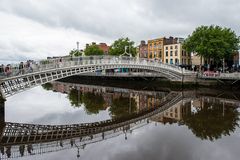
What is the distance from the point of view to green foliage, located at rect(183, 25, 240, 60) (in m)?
32.2

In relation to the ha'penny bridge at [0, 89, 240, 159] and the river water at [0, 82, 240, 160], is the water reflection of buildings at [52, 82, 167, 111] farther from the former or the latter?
the ha'penny bridge at [0, 89, 240, 159]

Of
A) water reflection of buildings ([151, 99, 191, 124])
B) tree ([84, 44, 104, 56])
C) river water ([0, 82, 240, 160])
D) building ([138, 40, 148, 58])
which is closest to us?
river water ([0, 82, 240, 160])

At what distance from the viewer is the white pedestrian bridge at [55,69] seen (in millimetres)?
14849

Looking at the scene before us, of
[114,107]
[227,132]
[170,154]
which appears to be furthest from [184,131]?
[114,107]

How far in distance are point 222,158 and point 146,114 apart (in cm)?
756

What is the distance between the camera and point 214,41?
32.0m

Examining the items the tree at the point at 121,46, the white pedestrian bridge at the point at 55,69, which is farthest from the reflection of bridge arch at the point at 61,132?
the tree at the point at 121,46

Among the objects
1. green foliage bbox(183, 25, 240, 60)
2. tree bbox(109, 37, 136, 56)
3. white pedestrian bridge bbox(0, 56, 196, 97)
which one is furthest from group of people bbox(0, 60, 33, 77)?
tree bbox(109, 37, 136, 56)

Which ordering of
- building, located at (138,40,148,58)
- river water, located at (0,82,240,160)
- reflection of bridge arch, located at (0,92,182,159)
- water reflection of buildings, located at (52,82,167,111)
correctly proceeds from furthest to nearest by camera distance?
building, located at (138,40,148,58)
water reflection of buildings, located at (52,82,167,111)
reflection of bridge arch, located at (0,92,182,159)
river water, located at (0,82,240,160)

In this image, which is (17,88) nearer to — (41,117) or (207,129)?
(41,117)

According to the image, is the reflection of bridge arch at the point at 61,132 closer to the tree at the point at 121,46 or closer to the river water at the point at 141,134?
the river water at the point at 141,134

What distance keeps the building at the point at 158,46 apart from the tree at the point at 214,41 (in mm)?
14511

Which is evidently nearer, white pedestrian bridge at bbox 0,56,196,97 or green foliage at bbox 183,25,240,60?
white pedestrian bridge at bbox 0,56,196,97

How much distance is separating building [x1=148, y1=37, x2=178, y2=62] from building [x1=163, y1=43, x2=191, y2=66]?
0.79 m
